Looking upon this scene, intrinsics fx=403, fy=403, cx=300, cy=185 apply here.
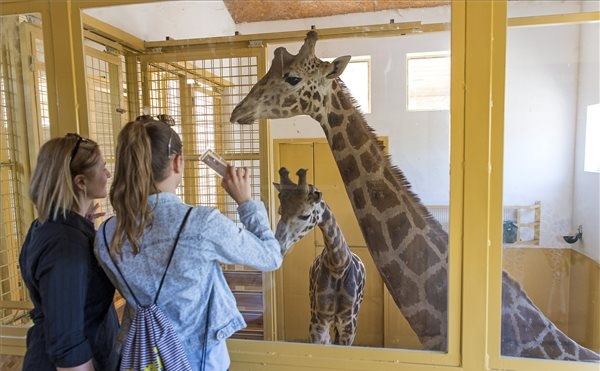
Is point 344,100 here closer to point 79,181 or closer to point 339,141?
point 339,141

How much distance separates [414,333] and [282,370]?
1.43 ft

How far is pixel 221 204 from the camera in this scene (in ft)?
4.94

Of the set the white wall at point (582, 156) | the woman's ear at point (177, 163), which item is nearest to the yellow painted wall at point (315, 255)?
the woman's ear at point (177, 163)

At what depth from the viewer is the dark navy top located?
87 cm

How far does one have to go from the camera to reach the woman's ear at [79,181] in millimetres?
987

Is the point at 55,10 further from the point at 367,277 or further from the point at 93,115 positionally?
the point at 367,277

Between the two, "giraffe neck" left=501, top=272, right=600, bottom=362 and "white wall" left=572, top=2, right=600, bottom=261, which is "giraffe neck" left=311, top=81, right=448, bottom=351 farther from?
"white wall" left=572, top=2, right=600, bottom=261

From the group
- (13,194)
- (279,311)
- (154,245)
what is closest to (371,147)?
(279,311)

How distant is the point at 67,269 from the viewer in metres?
0.88

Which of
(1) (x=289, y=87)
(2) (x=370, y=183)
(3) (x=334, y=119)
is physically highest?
(1) (x=289, y=87)

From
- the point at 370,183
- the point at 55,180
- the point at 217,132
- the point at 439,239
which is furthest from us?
the point at 217,132

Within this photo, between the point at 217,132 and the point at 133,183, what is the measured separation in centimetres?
70

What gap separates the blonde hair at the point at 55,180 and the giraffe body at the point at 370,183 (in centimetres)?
54

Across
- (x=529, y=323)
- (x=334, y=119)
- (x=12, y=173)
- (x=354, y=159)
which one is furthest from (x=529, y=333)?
(x=12, y=173)
